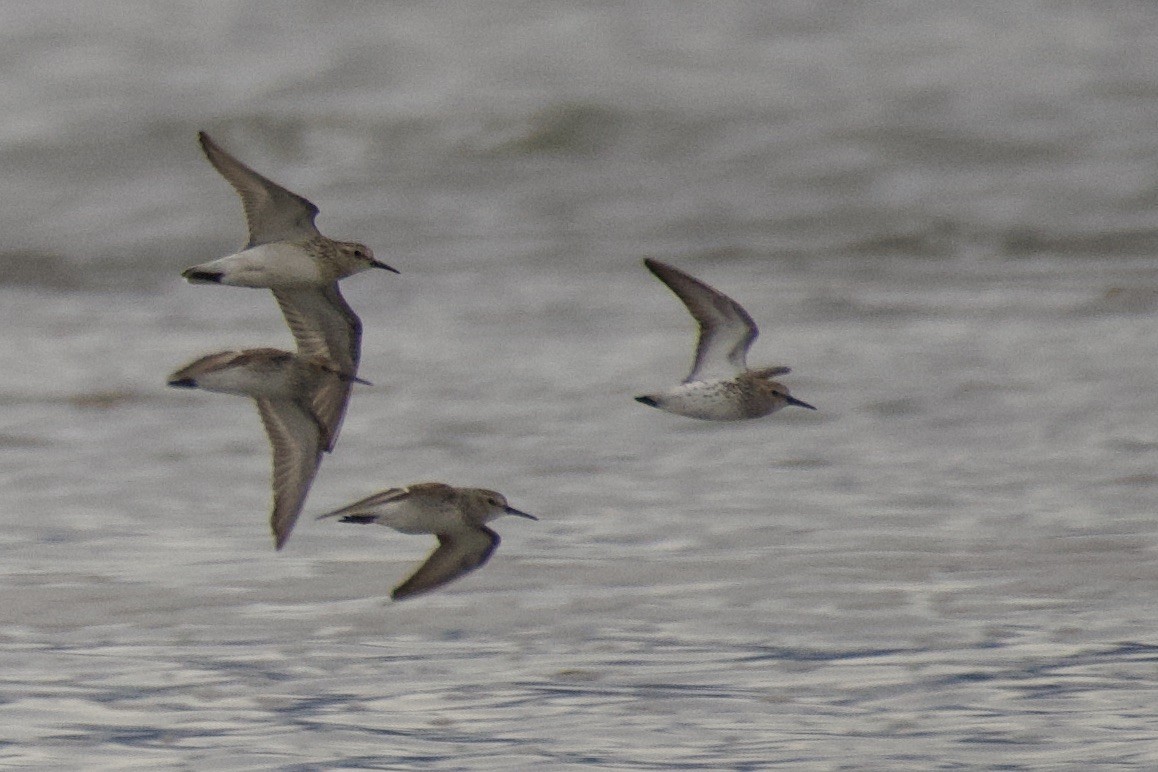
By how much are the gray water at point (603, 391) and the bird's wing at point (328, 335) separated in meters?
0.81

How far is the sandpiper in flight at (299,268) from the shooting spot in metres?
6.20

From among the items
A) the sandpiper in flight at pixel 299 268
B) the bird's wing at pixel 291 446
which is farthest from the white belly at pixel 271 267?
the bird's wing at pixel 291 446

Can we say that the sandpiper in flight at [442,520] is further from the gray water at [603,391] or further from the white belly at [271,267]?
the white belly at [271,267]

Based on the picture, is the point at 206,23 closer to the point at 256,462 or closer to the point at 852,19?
the point at 852,19

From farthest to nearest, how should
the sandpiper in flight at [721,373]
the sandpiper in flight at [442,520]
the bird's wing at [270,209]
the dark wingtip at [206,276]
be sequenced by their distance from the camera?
1. the sandpiper in flight at [721,373]
2. the sandpiper in flight at [442,520]
3. the bird's wing at [270,209]
4. the dark wingtip at [206,276]

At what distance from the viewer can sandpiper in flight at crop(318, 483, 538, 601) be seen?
6.43 metres

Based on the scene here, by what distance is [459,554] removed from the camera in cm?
668

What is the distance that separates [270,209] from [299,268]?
0.58 ft

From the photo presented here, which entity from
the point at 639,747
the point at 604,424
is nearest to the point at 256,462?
the point at 604,424

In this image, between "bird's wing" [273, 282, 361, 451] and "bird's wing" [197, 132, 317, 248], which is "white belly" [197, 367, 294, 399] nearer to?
"bird's wing" [273, 282, 361, 451]

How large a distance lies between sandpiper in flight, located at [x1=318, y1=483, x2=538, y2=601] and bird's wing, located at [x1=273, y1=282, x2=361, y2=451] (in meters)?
0.31

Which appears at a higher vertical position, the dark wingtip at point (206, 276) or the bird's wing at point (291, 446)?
the dark wingtip at point (206, 276)

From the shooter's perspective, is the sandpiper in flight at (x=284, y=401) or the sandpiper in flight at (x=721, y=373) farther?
the sandpiper in flight at (x=721, y=373)

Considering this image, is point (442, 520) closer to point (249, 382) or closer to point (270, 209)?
point (249, 382)
